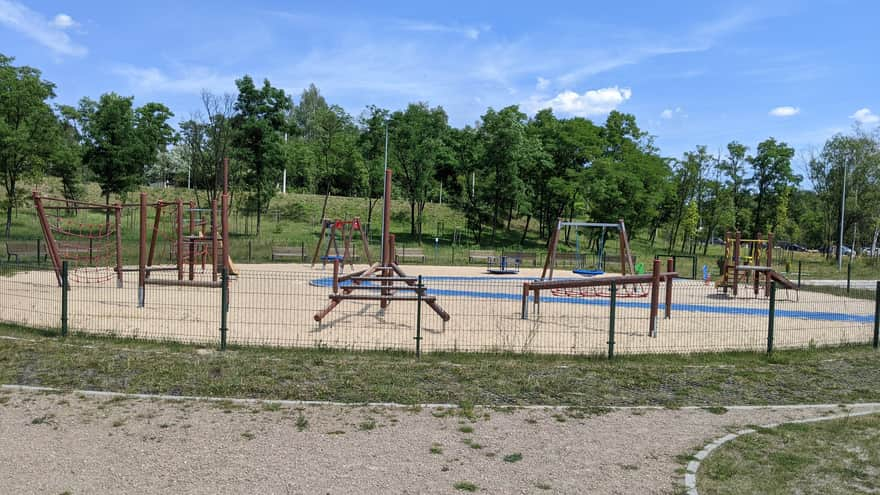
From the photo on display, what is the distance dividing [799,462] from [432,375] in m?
4.25

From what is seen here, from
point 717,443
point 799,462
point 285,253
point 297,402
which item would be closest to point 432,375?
point 297,402

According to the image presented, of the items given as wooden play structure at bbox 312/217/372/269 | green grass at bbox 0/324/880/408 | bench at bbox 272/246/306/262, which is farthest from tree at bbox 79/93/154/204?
green grass at bbox 0/324/880/408

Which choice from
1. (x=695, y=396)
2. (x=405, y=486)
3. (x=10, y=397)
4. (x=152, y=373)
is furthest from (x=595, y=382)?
(x=10, y=397)

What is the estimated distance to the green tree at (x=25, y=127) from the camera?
33.3 meters

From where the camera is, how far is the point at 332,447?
556cm

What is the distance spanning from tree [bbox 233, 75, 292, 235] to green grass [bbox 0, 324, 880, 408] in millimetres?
32768

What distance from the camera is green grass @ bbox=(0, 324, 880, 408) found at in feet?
24.2

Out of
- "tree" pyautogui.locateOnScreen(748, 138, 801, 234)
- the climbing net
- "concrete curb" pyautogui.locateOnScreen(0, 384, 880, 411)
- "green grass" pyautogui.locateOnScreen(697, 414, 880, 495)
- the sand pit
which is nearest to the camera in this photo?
"green grass" pyautogui.locateOnScreen(697, 414, 880, 495)

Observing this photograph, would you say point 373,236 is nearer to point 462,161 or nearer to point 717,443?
point 462,161

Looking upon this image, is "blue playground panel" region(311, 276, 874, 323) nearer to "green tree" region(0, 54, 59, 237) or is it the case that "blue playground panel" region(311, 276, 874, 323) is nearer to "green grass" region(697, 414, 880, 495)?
"green grass" region(697, 414, 880, 495)

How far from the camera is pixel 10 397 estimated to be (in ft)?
22.4

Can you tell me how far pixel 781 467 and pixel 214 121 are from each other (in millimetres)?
42622

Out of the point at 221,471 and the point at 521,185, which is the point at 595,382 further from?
the point at 521,185

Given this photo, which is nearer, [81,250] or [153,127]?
[81,250]
